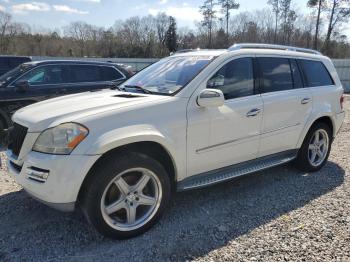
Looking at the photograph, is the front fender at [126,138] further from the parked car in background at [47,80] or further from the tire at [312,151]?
the parked car in background at [47,80]

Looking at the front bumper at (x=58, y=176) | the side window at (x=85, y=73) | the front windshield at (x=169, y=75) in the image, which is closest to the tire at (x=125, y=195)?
the front bumper at (x=58, y=176)

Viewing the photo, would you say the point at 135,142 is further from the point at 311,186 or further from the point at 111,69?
the point at 111,69

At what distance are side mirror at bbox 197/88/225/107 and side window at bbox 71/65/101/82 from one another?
5.18 meters

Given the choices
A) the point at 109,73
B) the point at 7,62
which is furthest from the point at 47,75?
the point at 7,62

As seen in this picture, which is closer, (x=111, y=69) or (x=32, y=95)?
(x=32, y=95)

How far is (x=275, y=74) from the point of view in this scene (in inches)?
183

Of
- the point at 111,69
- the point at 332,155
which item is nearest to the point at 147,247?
the point at 332,155

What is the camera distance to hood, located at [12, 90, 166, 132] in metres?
3.18

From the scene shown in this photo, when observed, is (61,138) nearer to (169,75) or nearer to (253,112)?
(169,75)

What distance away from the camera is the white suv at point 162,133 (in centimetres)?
305

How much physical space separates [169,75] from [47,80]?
14.8 feet

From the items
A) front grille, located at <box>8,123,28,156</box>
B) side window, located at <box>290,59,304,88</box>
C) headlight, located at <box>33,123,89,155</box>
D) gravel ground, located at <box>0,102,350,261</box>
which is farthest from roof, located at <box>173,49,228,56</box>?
front grille, located at <box>8,123,28,156</box>

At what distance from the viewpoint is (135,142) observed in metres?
3.27

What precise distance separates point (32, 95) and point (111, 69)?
2.09m
